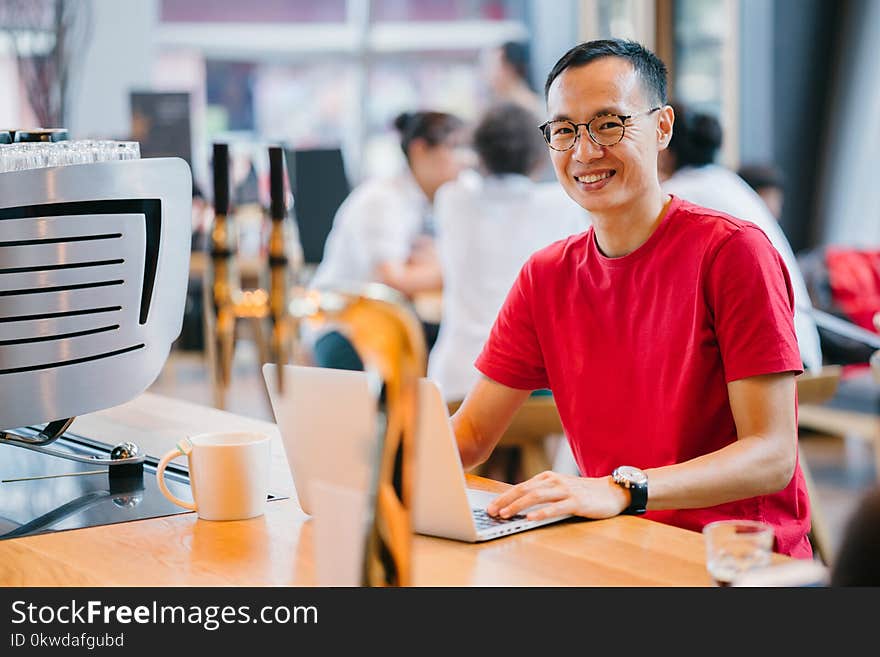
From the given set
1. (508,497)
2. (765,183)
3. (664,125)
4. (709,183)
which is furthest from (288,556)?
(765,183)

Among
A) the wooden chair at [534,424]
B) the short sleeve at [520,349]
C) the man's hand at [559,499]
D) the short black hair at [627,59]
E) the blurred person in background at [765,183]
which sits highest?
the short black hair at [627,59]

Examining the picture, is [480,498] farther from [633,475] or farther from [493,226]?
[493,226]

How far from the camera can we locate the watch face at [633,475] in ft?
5.29

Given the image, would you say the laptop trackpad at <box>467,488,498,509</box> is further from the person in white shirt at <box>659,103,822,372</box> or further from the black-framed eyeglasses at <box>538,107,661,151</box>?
the person in white shirt at <box>659,103,822,372</box>

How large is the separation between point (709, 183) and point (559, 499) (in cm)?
226

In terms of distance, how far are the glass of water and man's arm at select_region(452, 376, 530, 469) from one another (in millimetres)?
748

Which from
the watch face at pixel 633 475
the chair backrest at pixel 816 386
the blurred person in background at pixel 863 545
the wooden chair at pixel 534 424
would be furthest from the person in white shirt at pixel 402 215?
the blurred person in background at pixel 863 545

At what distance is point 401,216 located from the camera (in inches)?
165

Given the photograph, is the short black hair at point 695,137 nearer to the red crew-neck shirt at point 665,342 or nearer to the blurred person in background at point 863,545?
the red crew-neck shirt at point 665,342

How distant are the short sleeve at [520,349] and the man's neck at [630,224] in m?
0.16

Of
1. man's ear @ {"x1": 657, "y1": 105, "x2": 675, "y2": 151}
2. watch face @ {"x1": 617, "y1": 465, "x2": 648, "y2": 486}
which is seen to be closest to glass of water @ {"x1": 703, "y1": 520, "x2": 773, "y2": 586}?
watch face @ {"x1": 617, "y1": 465, "x2": 648, "y2": 486}

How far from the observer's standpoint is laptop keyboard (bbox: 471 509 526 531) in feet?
4.91

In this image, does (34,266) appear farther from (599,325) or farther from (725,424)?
(725,424)

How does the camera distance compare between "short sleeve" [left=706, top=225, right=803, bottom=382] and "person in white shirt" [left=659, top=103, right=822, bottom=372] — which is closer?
"short sleeve" [left=706, top=225, right=803, bottom=382]
